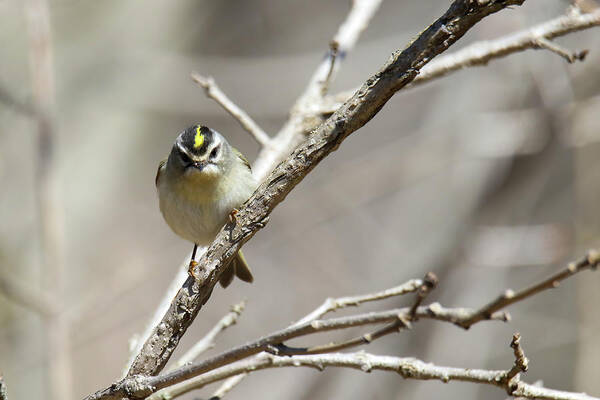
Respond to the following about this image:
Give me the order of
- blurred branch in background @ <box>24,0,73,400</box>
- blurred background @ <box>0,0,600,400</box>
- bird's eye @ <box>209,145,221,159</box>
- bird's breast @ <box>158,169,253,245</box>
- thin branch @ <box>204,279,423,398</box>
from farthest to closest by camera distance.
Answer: blurred background @ <box>0,0,600,400</box> < blurred branch in background @ <box>24,0,73,400</box> < bird's eye @ <box>209,145,221,159</box> < bird's breast @ <box>158,169,253,245</box> < thin branch @ <box>204,279,423,398</box>

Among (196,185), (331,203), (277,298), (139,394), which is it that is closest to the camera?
(139,394)

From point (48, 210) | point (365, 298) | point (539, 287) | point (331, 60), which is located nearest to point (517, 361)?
point (539, 287)

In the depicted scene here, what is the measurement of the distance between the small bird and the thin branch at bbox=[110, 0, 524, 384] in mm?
1127

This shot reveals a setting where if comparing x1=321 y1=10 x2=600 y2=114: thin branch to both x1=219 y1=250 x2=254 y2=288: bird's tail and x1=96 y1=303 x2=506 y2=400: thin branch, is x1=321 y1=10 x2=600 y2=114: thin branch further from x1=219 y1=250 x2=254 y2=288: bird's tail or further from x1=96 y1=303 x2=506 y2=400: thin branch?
x1=96 y1=303 x2=506 y2=400: thin branch

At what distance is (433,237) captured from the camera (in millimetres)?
5359

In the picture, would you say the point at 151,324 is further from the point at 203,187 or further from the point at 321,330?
the point at 321,330

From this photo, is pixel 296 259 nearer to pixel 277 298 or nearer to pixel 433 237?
pixel 277 298

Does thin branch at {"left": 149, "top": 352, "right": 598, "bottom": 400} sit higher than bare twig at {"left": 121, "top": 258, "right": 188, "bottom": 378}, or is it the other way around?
bare twig at {"left": 121, "top": 258, "right": 188, "bottom": 378}

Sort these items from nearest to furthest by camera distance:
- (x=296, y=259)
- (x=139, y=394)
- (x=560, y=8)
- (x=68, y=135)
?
(x=139, y=394) < (x=560, y=8) < (x=68, y=135) < (x=296, y=259)

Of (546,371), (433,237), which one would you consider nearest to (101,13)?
(433,237)

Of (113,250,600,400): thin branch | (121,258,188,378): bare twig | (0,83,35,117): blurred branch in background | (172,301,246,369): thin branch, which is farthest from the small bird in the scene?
(113,250,600,400): thin branch

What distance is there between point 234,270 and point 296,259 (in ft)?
13.1

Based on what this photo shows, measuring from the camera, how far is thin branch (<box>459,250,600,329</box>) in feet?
5.29

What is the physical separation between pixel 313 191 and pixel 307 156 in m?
3.78
